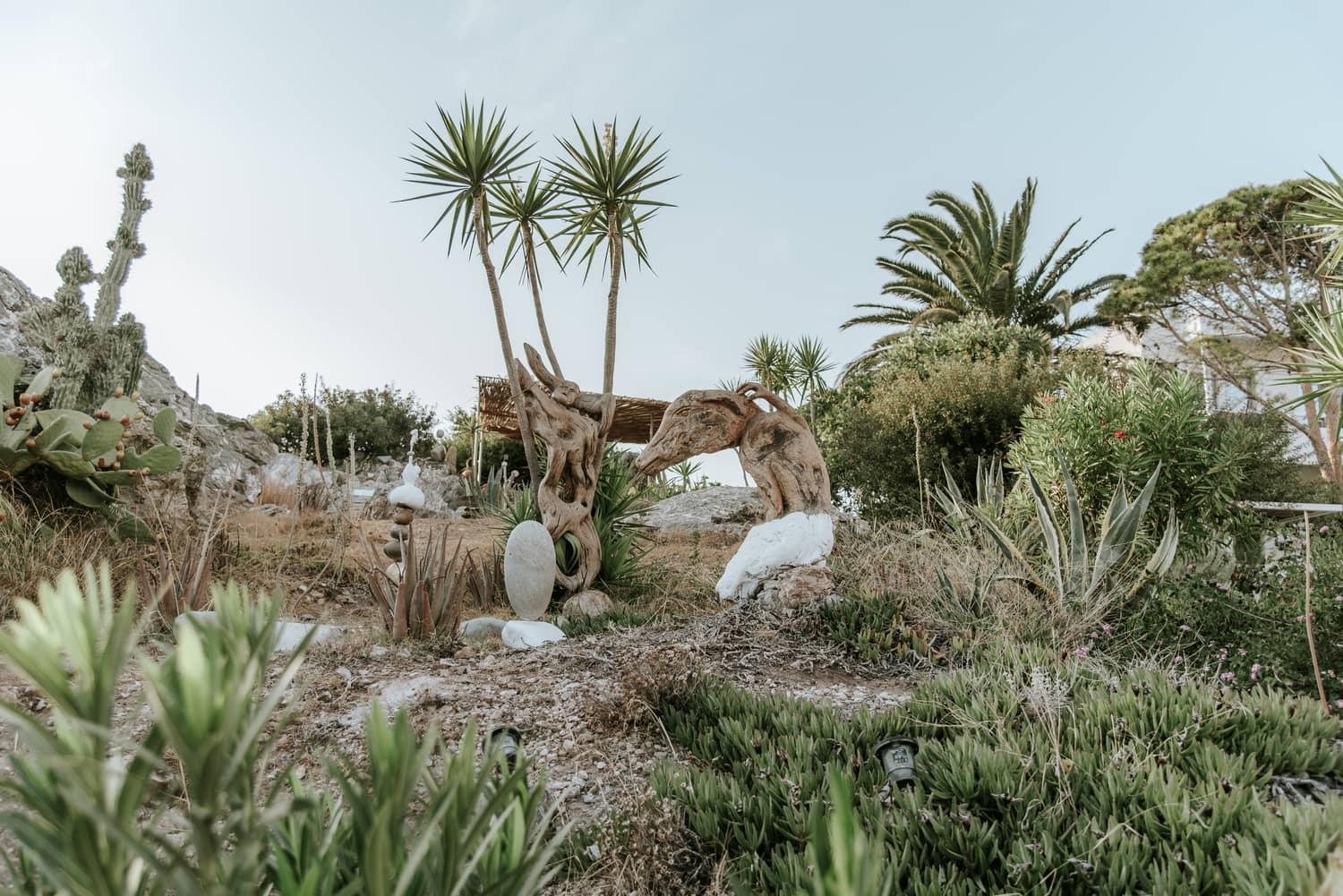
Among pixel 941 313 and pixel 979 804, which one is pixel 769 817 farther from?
pixel 941 313

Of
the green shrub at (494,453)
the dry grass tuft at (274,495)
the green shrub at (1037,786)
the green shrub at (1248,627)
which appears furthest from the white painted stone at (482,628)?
the green shrub at (494,453)

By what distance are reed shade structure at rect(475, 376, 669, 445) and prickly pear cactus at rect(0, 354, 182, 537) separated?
796 centimetres

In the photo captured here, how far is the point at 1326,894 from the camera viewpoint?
1.02 meters

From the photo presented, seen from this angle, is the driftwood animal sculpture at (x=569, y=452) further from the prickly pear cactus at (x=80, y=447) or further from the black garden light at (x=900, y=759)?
the black garden light at (x=900, y=759)

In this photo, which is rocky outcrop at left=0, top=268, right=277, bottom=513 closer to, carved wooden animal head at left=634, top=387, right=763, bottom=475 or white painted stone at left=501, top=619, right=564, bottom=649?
white painted stone at left=501, top=619, right=564, bottom=649

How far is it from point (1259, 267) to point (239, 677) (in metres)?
21.6

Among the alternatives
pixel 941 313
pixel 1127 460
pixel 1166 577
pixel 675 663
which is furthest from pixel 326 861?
pixel 941 313

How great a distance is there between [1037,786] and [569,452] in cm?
485

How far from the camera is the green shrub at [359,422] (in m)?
22.3

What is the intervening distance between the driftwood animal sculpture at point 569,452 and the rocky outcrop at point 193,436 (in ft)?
7.49

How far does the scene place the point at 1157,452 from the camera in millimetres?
5801

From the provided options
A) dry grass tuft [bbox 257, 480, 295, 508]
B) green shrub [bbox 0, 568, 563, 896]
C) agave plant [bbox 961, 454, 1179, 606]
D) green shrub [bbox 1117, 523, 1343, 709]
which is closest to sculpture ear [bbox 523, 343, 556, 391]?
agave plant [bbox 961, 454, 1179, 606]

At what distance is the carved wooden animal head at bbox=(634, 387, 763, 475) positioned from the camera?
5.69 metres

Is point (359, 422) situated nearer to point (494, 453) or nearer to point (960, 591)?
point (494, 453)
